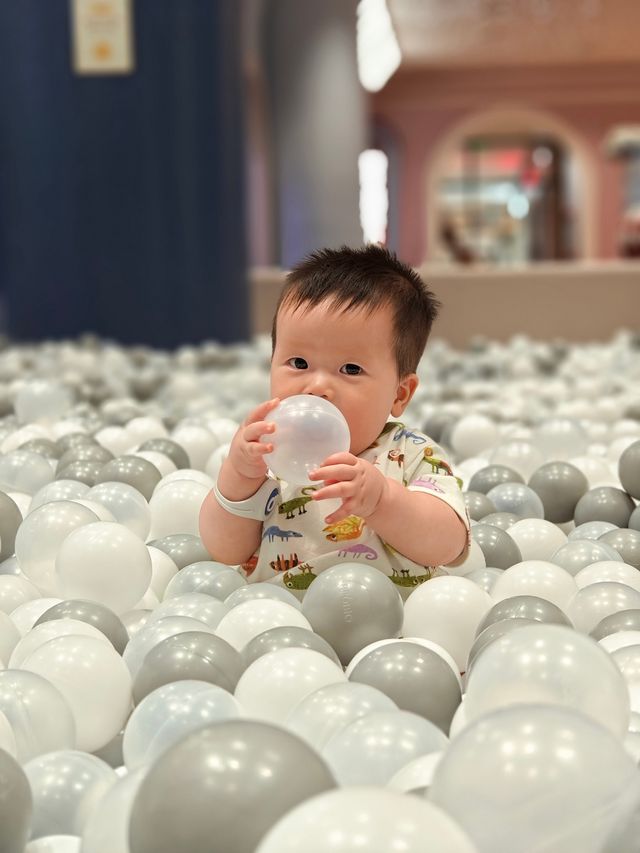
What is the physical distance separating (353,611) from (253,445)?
0.16 metres

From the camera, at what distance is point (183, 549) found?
3.67ft

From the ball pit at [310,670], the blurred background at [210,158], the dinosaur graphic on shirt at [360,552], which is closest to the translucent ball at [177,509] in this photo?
the ball pit at [310,670]

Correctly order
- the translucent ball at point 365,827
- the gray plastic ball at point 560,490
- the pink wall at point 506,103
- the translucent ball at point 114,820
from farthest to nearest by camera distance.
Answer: the pink wall at point 506,103
the gray plastic ball at point 560,490
the translucent ball at point 114,820
the translucent ball at point 365,827

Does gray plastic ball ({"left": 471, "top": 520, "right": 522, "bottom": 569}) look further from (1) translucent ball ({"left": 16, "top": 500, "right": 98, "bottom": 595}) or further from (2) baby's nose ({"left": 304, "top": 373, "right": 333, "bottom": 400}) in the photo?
(1) translucent ball ({"left": 16, "top": 500, "right": 98, "bottom": 595})

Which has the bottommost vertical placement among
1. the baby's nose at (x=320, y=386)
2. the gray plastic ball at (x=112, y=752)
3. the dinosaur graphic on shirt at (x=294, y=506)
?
the gray plastic ball at (x=112, y=752)

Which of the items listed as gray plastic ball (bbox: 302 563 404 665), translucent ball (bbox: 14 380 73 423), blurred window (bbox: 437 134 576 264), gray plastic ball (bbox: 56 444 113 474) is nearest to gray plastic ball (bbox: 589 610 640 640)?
gray plastic ball (bbox: 302 563 404 665)

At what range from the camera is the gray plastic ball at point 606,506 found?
1.26 m

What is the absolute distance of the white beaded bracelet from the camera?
1025 millimetres

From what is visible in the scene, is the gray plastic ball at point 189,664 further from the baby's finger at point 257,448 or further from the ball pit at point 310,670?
the baby's finger at point 257,448

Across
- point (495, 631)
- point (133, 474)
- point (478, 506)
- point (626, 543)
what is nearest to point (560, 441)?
point (478, 506)

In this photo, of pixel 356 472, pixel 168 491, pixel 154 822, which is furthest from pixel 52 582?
pixel 154 822

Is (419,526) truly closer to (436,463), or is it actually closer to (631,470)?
(436,463)

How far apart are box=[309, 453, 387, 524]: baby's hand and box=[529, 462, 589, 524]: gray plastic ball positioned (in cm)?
45

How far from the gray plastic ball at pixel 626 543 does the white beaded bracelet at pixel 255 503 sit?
35 centimetres
